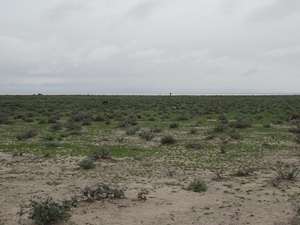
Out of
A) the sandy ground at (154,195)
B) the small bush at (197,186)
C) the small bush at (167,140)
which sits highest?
the small bush at (167,140)

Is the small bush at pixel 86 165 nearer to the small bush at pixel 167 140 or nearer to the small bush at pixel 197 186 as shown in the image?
the small bush at pixel 197 186

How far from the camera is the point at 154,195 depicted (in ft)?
33.3

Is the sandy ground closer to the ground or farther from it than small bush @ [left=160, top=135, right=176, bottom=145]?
closer to the ground

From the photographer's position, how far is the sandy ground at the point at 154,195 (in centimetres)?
836

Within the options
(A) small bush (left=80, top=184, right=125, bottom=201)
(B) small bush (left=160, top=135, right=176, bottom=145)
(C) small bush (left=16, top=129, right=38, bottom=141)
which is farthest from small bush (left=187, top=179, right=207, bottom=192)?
(C) small bush (left=16, top=129, right=38, bottom=141)

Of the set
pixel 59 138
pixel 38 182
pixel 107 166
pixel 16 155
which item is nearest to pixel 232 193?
pixel 107 166

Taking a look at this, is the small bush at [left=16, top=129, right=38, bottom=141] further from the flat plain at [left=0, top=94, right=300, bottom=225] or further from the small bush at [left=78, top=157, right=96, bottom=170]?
the small bush at [left=78, top=157, right=96, bottom=170]

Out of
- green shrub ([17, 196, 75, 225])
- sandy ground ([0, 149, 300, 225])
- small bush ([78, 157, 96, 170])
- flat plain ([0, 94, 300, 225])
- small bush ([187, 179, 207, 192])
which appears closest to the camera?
green shrub ([17, 196, 75, 225])

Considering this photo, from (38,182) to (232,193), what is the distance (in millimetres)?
6935

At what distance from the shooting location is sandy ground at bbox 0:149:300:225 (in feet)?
27.4

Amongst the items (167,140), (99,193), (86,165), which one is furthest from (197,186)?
(167,140)

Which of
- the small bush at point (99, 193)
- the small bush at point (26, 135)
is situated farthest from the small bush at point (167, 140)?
the small bush at point (99, 193)

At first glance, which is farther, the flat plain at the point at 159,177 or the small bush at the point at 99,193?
the small bush at the point at 99,193

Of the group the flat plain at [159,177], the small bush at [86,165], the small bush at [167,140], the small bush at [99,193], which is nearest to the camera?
the flat plain at [159,177]
